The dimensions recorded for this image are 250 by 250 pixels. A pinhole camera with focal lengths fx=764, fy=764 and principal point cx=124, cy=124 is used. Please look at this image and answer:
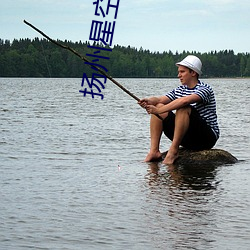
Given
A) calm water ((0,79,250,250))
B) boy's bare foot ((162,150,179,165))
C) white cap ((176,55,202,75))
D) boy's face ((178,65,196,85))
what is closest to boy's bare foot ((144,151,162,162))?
calm water ((0,79,250,250))

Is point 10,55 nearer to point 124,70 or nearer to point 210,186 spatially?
point 124,70

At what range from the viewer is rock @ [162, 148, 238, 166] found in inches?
356

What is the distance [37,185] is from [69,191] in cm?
48

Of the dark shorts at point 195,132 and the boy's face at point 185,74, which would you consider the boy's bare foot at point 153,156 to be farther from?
the boy's face at point 185,74

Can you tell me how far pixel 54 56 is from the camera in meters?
128

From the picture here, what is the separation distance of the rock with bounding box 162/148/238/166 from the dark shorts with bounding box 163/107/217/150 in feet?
0.24

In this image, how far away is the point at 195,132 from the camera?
8727 mm

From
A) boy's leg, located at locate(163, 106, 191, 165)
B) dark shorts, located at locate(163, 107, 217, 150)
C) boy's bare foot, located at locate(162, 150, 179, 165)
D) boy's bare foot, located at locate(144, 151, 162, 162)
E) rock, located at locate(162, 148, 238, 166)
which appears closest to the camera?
boy's leg, located at locate(163, 106, 191, 165)

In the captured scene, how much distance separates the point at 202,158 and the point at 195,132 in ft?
1.63

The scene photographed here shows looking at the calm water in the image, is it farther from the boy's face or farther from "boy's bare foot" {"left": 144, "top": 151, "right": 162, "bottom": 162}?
the boy's face

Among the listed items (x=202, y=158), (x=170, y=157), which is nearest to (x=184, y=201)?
(x=170, y=157)

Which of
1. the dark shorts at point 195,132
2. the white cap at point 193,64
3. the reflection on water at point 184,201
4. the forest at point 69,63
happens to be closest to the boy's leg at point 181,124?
the dark shorts at point 195,132

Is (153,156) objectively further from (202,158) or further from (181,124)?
(181,124)

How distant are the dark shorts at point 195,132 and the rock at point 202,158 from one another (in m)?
0.07
